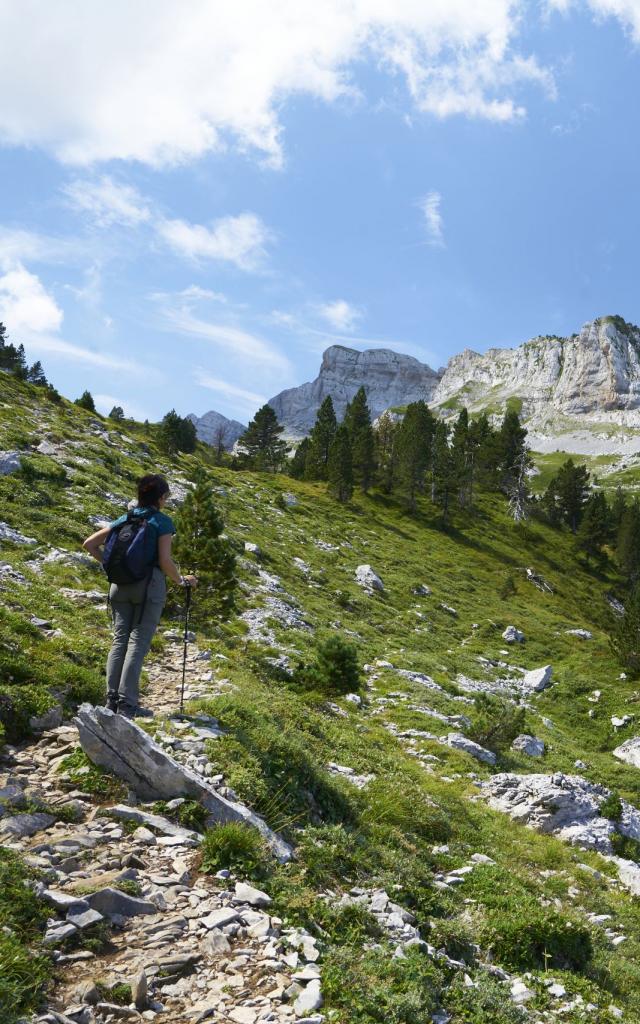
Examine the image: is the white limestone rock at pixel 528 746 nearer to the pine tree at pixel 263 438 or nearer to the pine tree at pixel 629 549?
the pine tree at pixel 629 549

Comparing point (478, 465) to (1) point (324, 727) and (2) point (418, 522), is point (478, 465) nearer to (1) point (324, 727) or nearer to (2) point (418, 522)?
(2) point (418, 522)

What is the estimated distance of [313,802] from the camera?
28.7 ft

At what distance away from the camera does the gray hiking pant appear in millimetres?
7906

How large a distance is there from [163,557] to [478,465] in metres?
98.9

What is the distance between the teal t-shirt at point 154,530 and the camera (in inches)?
309

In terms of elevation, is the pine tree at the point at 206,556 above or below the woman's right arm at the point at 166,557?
below

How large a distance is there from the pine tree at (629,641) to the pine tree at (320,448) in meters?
53.4

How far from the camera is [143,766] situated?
715 centimetres

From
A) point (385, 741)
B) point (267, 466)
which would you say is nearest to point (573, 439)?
point (267, 466)

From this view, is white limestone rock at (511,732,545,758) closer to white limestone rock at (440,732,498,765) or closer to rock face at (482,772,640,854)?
white limestone rock at (440,732,498,765)

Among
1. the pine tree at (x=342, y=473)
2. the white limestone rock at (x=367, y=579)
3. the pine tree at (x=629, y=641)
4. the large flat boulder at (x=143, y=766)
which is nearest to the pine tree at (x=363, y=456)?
the pine tree at (x=342, y=473)

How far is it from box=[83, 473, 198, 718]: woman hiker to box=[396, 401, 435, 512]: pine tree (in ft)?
238

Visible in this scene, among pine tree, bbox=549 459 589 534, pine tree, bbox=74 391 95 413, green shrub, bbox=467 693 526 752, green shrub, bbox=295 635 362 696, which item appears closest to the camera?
green shrub, bbox=295 635 362 696

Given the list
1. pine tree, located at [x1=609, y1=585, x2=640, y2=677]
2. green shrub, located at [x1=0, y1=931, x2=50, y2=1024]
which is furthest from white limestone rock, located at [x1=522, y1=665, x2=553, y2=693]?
green shrub, located at [x1=0, y1=931, x2=50, y2=1024]
